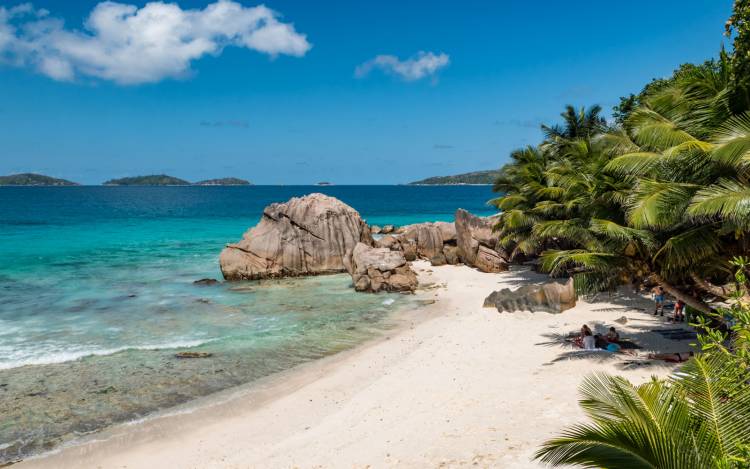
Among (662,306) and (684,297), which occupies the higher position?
(684,297)

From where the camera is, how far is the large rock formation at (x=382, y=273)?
29422 mm

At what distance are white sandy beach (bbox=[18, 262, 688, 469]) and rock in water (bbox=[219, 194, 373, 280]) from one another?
56.8 feet

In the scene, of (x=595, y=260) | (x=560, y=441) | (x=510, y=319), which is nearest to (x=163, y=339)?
(x=510, y=319)

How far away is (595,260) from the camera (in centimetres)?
1320

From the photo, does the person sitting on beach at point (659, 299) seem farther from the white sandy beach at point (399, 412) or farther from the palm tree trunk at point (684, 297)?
the palm tree trunk at point (684, 297)

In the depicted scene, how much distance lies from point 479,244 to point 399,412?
24.8m

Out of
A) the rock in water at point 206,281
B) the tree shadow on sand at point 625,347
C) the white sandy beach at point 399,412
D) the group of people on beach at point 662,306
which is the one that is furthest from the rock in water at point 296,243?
the group of people on beach at point 662,306

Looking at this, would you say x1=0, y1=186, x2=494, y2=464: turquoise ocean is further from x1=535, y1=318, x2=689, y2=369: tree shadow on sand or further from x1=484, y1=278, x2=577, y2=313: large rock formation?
x1=535, y1=318, x2=689, y2=369: tree shadow on sand

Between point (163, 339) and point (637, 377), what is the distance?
18.1 metres

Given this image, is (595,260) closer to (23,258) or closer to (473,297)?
(473,297)

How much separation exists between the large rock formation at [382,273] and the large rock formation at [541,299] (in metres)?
7.93

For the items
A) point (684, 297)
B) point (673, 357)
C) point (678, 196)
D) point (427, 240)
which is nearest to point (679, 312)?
point (673, 357)

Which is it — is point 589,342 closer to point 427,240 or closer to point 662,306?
point 662,306

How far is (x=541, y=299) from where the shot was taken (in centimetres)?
2169
